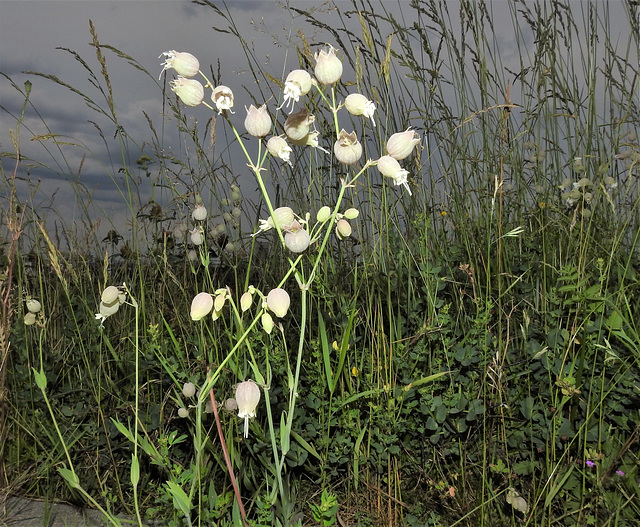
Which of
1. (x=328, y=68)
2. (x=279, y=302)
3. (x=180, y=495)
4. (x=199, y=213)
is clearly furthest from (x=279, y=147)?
(x=199, y=213)

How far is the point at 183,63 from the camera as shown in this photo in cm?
113

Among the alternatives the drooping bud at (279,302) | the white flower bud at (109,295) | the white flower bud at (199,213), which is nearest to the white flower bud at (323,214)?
the drooping bud at (279,302)

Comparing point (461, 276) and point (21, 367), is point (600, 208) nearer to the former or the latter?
point (461, 276)

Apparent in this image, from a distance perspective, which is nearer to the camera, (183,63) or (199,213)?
(183,63)

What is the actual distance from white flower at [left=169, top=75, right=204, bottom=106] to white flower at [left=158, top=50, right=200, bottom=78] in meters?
0.03

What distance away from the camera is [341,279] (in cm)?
232

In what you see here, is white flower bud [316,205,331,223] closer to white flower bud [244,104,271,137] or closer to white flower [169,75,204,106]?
white flower bud [244,104,271,137]

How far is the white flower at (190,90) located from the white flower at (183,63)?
0.08ft

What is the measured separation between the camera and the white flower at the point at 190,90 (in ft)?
3.62

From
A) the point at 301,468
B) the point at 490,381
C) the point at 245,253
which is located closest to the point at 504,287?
the point at 490,381

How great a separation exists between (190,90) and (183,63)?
A: 7 cm

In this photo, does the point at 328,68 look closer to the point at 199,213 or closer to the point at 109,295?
the point at 109,295

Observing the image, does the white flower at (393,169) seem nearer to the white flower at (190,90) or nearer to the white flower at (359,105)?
the white flower at (359,105)

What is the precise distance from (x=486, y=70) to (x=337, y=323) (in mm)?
1408
